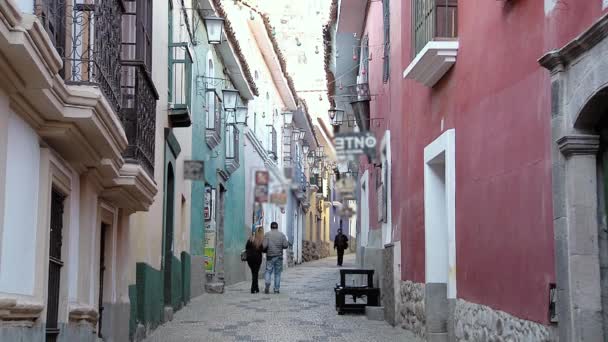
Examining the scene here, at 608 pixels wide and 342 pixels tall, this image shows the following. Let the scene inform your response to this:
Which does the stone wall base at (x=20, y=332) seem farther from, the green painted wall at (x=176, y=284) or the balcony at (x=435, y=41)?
the green painted wall at (x=176, y=284)

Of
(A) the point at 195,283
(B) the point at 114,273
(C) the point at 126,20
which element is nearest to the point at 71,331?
(B) the point at 114,273

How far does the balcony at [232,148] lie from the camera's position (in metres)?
15.2

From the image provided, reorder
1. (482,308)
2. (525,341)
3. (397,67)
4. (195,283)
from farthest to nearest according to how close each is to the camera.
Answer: (195,283) < (397,67) < (482,308) < (525,341)

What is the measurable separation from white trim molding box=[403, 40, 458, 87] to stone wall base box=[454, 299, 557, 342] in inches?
101

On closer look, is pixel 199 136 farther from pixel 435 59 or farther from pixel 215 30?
pixel 435 59

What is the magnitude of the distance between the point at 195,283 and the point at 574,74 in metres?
12.3

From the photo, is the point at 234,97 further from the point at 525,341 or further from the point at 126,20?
the point at 525,341

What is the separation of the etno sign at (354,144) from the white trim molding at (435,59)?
5.47m

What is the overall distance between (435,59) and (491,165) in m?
1.87

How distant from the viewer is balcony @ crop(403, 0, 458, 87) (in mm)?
10070

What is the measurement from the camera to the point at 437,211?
11266mm

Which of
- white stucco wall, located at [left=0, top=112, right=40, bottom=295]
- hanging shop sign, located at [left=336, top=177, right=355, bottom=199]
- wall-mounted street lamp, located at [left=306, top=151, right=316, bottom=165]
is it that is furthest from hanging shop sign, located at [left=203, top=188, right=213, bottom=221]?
hanging shop sign, located at [left=336, top=177, right=355, bottom=199]

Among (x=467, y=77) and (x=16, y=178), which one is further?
(x=467, y=77)

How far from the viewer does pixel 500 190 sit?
27.7ft
